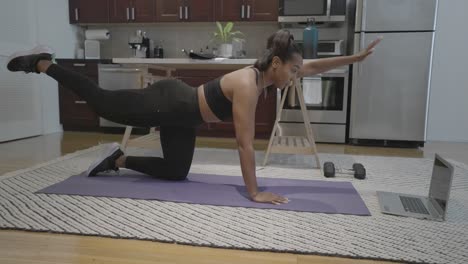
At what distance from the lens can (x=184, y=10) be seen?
408 cm

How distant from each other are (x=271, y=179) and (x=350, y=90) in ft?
6.35

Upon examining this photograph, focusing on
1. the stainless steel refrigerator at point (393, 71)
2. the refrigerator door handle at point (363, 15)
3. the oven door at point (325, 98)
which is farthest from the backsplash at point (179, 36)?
the stainless steel refrigerator at point (393, 71)

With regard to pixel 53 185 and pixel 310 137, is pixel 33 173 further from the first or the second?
pixel 310 137

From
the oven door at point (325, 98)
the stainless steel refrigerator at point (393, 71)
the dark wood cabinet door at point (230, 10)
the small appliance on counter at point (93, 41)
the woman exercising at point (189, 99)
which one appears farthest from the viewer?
the small appliance on counter at point (93, 41)

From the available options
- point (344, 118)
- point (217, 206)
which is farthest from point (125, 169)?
point (344, 118)

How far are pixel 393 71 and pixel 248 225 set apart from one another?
2727 millimetres

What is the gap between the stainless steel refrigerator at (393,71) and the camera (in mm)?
3346

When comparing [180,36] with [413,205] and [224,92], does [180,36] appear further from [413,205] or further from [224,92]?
[413,205]

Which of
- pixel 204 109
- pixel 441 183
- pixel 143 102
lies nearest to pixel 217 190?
pixel 204 109

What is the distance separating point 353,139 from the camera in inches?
142

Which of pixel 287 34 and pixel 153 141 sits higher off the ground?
pixel 287 34

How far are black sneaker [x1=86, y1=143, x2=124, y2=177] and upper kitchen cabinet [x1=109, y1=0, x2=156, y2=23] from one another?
2.56 meters

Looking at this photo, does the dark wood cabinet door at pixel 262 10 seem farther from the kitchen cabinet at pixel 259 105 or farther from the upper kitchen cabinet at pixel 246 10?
the kitchen cabinet at pixel 259 105

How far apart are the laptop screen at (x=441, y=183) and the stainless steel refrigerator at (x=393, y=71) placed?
190 cm
